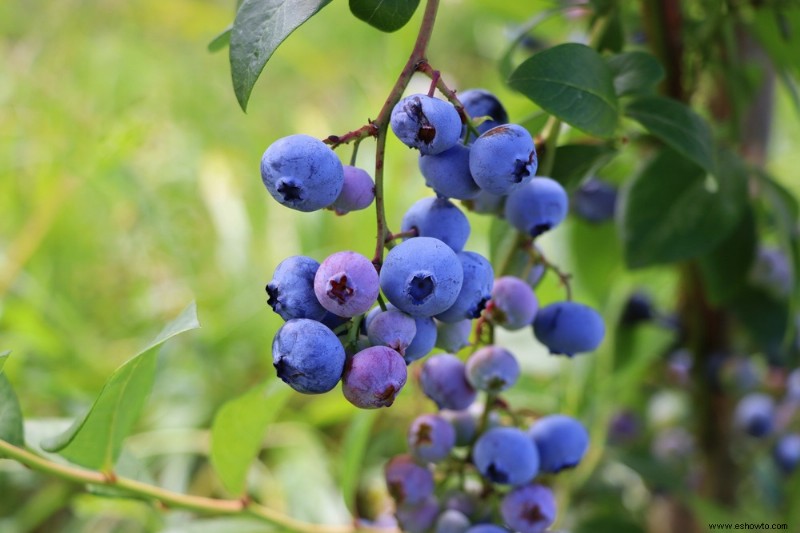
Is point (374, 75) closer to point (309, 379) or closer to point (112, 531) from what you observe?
point (112, 531)

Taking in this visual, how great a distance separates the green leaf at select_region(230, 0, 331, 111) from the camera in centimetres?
43

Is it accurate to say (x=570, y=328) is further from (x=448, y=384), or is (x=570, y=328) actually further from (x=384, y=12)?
(x=384, y=12)

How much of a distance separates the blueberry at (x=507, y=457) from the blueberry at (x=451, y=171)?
0.20 m

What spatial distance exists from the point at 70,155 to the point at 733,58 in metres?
1.24

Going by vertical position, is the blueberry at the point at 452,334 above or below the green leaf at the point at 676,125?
below

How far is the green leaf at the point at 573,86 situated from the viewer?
471 mm

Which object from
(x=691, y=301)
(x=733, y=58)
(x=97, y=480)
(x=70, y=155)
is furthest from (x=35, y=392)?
(x=733, y=58)

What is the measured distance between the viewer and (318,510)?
124 cm

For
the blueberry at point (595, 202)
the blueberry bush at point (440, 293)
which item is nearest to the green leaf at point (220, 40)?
the blueberry bush at point (440, 293)

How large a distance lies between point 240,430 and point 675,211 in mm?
454

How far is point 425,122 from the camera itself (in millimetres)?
404

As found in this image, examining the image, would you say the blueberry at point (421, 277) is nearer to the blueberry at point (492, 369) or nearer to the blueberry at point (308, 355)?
the blueberry at point (308, 355)

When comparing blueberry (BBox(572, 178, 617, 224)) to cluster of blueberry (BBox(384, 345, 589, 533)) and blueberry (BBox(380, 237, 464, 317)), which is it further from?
blueberry (BBox(380, 237, 464, 317))

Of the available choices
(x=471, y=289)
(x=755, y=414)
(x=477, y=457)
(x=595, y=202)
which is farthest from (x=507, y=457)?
(x=755, y=414)
